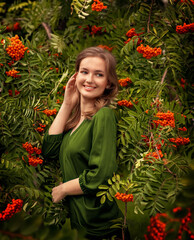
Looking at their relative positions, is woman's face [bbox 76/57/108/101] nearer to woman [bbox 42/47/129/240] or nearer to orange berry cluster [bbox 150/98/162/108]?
woman [bbox 42/47/129/240]

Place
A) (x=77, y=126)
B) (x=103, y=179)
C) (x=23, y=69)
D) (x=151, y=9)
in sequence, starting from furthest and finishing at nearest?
(x=151, y=9)
(x=23, y=69)
(x=77, y=126)
(x=103, y=179)

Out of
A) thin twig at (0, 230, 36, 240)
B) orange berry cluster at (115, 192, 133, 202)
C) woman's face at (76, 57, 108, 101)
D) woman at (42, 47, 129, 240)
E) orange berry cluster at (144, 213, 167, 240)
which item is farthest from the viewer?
woman's face at (76, 57, 108, 101)

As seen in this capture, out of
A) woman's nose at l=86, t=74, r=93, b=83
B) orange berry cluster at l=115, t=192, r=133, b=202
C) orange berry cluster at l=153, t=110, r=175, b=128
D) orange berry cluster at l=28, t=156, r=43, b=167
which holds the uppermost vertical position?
woman's nose at l=86, t=74, r=93, b=83

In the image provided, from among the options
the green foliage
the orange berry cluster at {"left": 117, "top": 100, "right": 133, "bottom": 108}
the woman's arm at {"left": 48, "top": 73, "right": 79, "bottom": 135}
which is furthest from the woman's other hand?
the orange berry cluster at {"left": 117, "top": 100, "right": 133, "bottom": 108}

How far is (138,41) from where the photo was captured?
2.51m

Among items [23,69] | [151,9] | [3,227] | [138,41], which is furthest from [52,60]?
[3,227]

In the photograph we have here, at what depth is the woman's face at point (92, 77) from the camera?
187cm

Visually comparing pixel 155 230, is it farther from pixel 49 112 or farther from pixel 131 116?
pixel 49 112

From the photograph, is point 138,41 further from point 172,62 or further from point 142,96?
point 142,96

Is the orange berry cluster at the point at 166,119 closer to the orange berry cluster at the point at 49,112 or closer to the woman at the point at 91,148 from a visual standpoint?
the woman at the point at 91,148

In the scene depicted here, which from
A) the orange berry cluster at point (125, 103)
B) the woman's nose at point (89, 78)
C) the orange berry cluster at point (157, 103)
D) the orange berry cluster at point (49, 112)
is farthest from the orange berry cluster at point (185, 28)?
the orange berry cluster at point (49, 112)

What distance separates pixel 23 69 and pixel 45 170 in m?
0.86

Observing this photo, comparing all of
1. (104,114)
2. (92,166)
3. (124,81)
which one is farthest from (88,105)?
(124,81)

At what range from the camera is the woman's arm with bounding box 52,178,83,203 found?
71.2 inches
